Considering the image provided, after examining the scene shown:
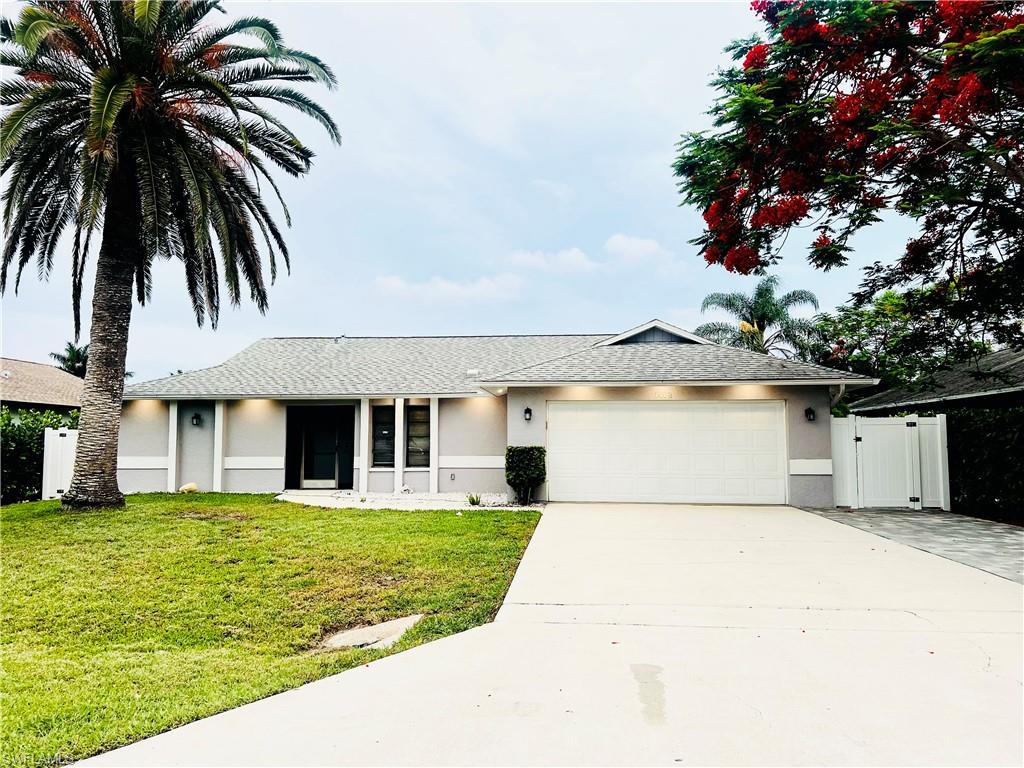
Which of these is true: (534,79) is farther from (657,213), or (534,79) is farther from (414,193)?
(657,213)

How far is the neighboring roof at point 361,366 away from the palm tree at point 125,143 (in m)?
3.44

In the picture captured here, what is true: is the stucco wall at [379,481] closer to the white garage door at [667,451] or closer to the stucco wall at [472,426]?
the stucco wall at [472,426]

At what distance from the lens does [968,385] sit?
12.9 m

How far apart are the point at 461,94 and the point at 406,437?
28.9 ft

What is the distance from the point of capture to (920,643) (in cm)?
403

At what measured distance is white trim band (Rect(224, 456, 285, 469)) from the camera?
13734 millimetres

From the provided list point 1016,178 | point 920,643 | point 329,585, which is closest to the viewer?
point 920,643

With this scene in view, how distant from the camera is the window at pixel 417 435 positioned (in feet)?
45.2

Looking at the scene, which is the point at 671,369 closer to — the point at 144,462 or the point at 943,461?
the point at 943,461

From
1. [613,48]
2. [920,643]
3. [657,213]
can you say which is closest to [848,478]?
[920,643]

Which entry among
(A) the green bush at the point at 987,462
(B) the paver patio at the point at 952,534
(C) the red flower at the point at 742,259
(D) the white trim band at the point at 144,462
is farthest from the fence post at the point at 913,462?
(D) the white trim band at the point at 144,462

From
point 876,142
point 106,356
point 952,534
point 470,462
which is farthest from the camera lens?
point 470,462

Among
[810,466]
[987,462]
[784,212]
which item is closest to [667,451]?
[810,466]

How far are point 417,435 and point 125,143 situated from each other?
8.00m
